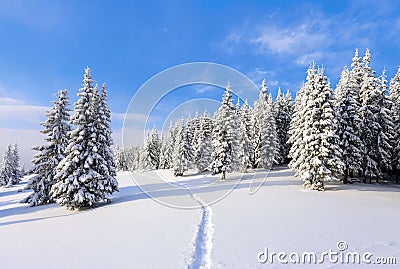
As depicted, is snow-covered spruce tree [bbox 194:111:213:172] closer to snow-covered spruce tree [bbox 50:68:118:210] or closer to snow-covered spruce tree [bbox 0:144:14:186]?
snow-covered spruce tree [bbox 50:68:118:210]

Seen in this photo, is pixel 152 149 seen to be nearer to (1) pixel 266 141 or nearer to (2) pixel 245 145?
(2) pixel 245 145

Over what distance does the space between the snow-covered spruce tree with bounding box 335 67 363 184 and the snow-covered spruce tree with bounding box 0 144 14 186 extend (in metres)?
75.5

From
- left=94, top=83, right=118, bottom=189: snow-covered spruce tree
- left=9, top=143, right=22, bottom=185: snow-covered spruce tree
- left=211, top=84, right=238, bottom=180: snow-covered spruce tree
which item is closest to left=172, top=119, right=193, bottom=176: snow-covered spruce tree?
left=211, top=84, right=238, bottom=180: snow-covered spruce tree

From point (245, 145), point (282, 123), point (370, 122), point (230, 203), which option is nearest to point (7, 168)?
point (245, 145)

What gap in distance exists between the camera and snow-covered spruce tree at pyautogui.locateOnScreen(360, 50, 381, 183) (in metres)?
27.7

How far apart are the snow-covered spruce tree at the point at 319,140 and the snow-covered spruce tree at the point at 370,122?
5858 millimetres

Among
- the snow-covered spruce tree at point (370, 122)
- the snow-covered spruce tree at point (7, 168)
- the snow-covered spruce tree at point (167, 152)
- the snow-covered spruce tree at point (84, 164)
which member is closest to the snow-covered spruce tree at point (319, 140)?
the snow-covered spruce tree at point (370, 122)

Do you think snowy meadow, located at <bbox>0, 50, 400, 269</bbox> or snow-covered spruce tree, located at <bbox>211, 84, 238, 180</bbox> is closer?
snowy meadow, located at <bbox>0, 50, 400, 269</bbox>

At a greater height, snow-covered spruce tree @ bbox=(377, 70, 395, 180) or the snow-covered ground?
snow-covered spruce tree @ bbox=(377, 70, 395, 180)

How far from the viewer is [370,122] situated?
2827 centimetres

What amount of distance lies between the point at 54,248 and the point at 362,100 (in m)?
34.9

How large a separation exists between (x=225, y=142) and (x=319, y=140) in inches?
510

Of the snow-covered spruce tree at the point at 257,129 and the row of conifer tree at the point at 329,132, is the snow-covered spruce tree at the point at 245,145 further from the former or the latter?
the snow-covered spruce tree at the point at 257,129

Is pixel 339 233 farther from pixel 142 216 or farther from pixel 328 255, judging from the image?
pixel 142 216
